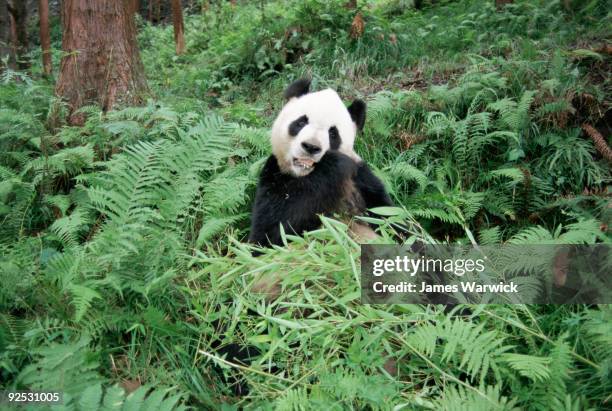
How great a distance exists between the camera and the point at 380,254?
8.95 feet

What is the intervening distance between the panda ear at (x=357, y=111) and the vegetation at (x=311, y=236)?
70 cm

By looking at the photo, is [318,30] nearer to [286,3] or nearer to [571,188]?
[286,3]

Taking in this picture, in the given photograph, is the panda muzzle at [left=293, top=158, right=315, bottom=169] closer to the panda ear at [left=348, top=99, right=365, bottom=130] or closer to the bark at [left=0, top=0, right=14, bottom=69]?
the panda ear at [left=348, top=99, right=365, bottom=130]

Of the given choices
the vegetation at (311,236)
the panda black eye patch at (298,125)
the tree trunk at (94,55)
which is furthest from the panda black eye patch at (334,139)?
the tree trunk at (94,55)

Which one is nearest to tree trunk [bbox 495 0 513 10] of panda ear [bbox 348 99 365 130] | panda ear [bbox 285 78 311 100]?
panda ear [bbox 348 99 365 130]

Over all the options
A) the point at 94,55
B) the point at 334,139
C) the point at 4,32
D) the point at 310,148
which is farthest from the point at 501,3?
the point at 4,32

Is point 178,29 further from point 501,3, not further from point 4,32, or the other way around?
point 501,3

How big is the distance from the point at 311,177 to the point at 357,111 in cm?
93

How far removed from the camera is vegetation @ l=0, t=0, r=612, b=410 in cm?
231

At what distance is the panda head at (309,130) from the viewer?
3.62 meters

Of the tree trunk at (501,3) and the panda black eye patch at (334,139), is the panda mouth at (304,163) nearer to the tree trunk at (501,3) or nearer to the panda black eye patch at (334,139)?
the panda black eye patch at (334,139)

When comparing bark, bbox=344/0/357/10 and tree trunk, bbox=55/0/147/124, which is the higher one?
bark, bbox=344/0/357/10

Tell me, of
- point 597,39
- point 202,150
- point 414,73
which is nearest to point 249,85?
point 414,73

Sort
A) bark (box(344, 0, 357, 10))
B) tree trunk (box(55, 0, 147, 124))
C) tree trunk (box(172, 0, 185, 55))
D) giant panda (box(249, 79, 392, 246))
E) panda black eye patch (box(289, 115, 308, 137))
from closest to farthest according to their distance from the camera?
giant panda (box(249, 79, 392, 246)), panda black eye patch (box(289, 115, 308, 137)), tree trunk (box(55, 0, 147, 124)), bark (box(344, 0, 357, 10)), tree trunk (box(172, 0, 185, 55))
